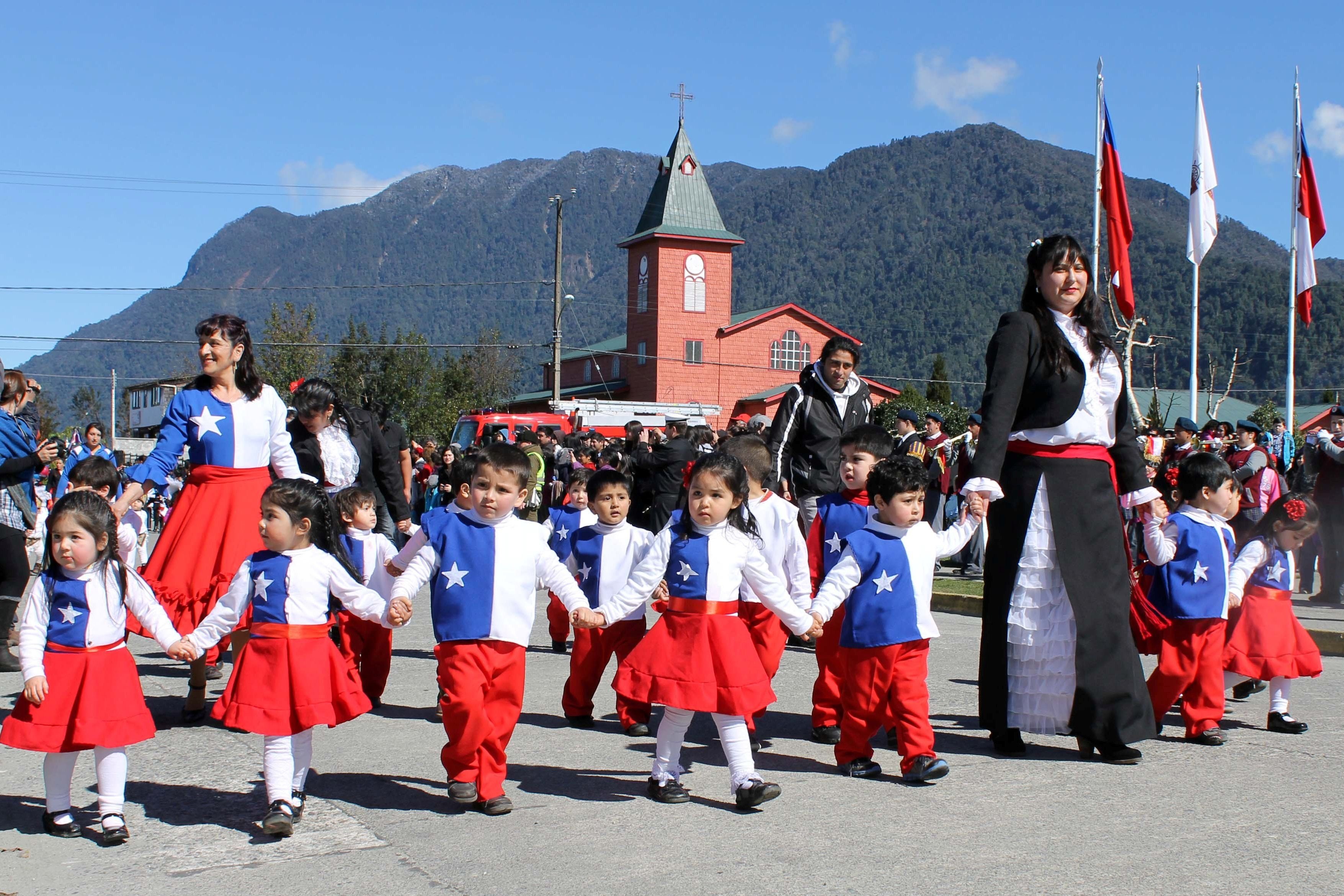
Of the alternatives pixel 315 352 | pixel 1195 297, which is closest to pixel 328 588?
pixel 1195 297

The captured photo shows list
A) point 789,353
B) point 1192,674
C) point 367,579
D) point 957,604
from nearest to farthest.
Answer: point 1192,674 < point 367,579 < point 957,604 < point 789,353

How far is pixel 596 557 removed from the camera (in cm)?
722

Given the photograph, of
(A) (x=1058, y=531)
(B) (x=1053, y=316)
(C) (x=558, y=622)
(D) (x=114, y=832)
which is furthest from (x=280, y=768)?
(C) (x=558, y=622)

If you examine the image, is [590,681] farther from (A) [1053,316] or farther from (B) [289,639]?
(A) [1053,316]

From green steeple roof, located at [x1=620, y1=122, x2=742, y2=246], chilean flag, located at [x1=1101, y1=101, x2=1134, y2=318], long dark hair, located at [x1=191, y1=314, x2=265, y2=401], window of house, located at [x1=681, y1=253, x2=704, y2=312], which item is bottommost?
long dark hair, located at [x1=191, y1=314, x2=265, y2=401]

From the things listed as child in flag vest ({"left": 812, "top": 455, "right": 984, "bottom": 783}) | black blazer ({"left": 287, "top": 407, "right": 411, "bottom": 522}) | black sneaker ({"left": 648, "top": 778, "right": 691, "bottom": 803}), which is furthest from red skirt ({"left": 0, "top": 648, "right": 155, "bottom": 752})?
black blazer ({"left": 287, "top": 407, "right": 411, "bottom": 522})

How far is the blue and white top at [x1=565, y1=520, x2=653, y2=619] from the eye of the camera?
280 inches

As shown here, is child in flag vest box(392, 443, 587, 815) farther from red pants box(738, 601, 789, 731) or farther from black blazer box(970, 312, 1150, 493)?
black blazer box(970, 312, 1150, 493)

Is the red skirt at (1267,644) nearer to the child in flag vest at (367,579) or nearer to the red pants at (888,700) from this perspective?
the red pants at (888,700)

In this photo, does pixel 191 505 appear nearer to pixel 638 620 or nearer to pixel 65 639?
pixel 65 639

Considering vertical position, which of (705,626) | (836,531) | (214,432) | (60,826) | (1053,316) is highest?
(1053,316)

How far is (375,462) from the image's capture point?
835 centimetres

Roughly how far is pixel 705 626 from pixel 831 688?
1.50m

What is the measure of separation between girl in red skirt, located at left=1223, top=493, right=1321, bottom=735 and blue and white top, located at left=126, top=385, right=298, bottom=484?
16.5 feet
